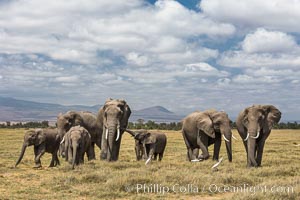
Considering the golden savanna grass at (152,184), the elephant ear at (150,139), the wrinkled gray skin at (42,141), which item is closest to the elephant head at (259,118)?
the golden savanna grass at (152,184)

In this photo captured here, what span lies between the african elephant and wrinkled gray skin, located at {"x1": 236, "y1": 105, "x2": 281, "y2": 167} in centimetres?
595

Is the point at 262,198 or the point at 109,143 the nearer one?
the point at 262,198

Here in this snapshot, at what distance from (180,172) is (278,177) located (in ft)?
12.5

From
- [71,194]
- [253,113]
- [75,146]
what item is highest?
[253,113]

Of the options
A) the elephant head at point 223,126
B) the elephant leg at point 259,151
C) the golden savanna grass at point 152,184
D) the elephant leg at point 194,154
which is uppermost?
the elephant head at point 223,126

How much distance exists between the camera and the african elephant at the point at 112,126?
70.3 ft

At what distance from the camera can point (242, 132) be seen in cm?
2309

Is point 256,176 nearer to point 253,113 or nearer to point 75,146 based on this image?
point 253,113

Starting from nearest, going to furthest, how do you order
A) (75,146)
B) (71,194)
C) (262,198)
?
(262,198)
(71,194)
(75,146)

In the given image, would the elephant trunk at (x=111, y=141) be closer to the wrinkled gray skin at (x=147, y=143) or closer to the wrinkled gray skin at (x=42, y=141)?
the wrinkled gray skin at (x=42, y=141)

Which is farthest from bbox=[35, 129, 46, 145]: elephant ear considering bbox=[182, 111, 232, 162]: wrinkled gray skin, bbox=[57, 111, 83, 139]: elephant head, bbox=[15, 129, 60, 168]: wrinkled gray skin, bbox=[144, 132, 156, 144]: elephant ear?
bbox=[182, 111, 232, 162]: wrinkled gray skin

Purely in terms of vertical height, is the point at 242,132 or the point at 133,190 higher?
the point at 242,132

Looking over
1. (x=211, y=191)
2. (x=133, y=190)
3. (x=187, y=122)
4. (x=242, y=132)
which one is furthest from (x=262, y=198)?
(x=187, y=122)

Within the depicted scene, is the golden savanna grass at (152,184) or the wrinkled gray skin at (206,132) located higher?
the wrinkled gray skin at (206,132)
